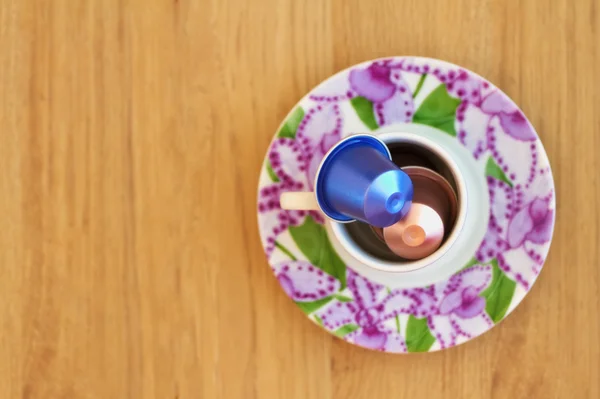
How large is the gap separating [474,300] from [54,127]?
1.15 feet

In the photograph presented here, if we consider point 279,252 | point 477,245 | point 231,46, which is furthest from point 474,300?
point 231,46

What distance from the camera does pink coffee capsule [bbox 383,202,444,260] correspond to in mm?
411

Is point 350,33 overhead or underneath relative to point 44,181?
overhead

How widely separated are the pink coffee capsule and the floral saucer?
6cm

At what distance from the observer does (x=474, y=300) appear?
18.3 inches

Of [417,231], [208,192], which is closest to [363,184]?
[417,231]

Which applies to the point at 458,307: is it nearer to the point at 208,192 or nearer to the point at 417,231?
the point at 417,231

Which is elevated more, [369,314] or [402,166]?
[402,166]

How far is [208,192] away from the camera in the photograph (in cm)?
52

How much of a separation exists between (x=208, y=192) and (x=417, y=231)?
0.59 feet

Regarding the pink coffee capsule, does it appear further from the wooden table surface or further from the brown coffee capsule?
the wooden table surface

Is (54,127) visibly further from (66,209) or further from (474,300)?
(474,300)

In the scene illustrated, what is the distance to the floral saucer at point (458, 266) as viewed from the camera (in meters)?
0.46

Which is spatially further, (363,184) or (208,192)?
(208,192)
